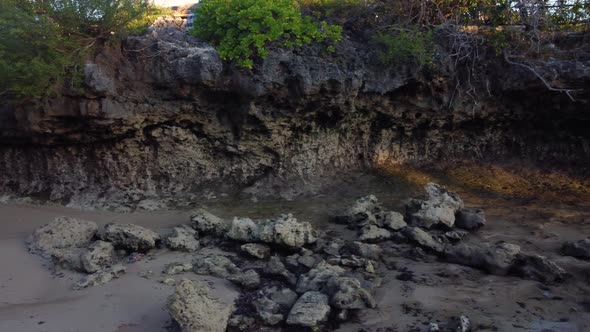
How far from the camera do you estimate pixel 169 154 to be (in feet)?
25.0

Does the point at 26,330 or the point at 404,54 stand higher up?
the point at 404,54

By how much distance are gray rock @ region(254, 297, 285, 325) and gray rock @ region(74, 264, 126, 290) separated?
5.25 ft

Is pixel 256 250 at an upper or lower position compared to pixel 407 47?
lower

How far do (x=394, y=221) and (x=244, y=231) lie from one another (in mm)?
1999

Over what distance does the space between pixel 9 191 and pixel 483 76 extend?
826cm

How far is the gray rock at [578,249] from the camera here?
5.07 meters

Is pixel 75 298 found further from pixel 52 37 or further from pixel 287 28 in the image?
pixel 287 28

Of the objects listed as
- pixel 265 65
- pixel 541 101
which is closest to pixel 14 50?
pixel 265 65

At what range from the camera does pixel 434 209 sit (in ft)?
20.3

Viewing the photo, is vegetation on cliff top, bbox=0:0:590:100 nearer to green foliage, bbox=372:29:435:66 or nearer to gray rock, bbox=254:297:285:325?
green foliage, bbox=372:29:435:66

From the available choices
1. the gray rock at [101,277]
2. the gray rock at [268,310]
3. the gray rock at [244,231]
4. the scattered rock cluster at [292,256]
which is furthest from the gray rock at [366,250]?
the gray rock at [101,277]

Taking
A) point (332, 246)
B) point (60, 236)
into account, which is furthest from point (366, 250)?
point (60, 236)

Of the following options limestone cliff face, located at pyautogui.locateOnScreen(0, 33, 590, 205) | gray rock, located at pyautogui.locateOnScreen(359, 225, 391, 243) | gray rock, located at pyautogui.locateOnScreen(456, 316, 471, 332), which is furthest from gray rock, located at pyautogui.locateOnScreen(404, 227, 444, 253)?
limestone cliff face, located at pyautogui.locateOnScreen(0, 33, 590, 205)

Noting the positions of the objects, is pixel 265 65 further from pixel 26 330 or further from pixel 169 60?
pixel 26 330
